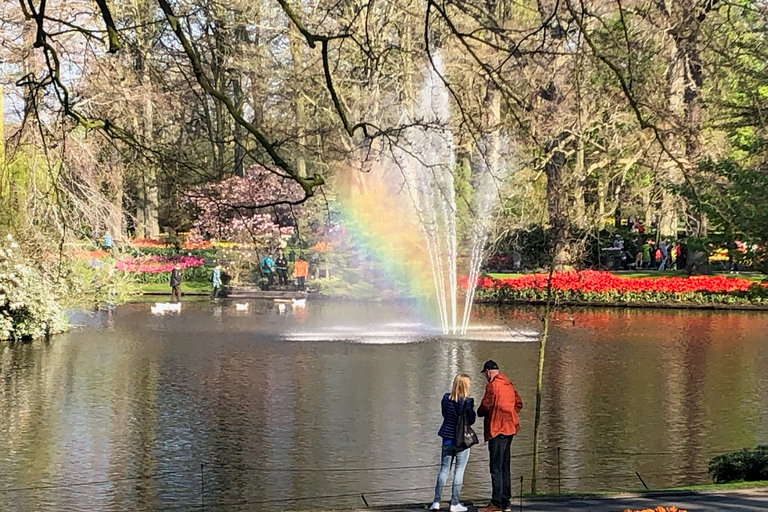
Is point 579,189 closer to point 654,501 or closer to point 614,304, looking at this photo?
point 614,304

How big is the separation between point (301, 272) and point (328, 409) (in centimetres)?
2253

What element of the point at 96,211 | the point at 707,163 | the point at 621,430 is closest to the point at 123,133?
the point at 707,163

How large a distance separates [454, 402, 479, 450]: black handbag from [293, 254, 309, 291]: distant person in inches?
1126

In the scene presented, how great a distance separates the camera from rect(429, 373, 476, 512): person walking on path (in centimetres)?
984

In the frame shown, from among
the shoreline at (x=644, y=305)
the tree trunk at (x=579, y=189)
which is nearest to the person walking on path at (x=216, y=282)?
the shoreline at (x=644, y=305)

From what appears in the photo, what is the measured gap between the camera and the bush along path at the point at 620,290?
3325cm

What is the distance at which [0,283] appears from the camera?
23953 mm

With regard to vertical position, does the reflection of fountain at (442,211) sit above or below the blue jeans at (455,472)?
above

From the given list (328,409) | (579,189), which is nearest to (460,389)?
(328,409)

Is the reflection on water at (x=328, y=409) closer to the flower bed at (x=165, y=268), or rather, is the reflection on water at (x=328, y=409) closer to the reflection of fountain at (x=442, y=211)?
the reflection of fountain at (x=442, y=211)

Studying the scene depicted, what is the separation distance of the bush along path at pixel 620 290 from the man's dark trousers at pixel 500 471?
2288cm

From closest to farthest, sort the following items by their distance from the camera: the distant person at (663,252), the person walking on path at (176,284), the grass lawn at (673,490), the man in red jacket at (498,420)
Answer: the man in red jacket at (498,420), the grass lawn at (673,490), the person walking on path at (176,284), the distant person at (663,252)

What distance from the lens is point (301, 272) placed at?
39062mm

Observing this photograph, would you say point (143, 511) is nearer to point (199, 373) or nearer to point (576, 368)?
point (199, 373)
